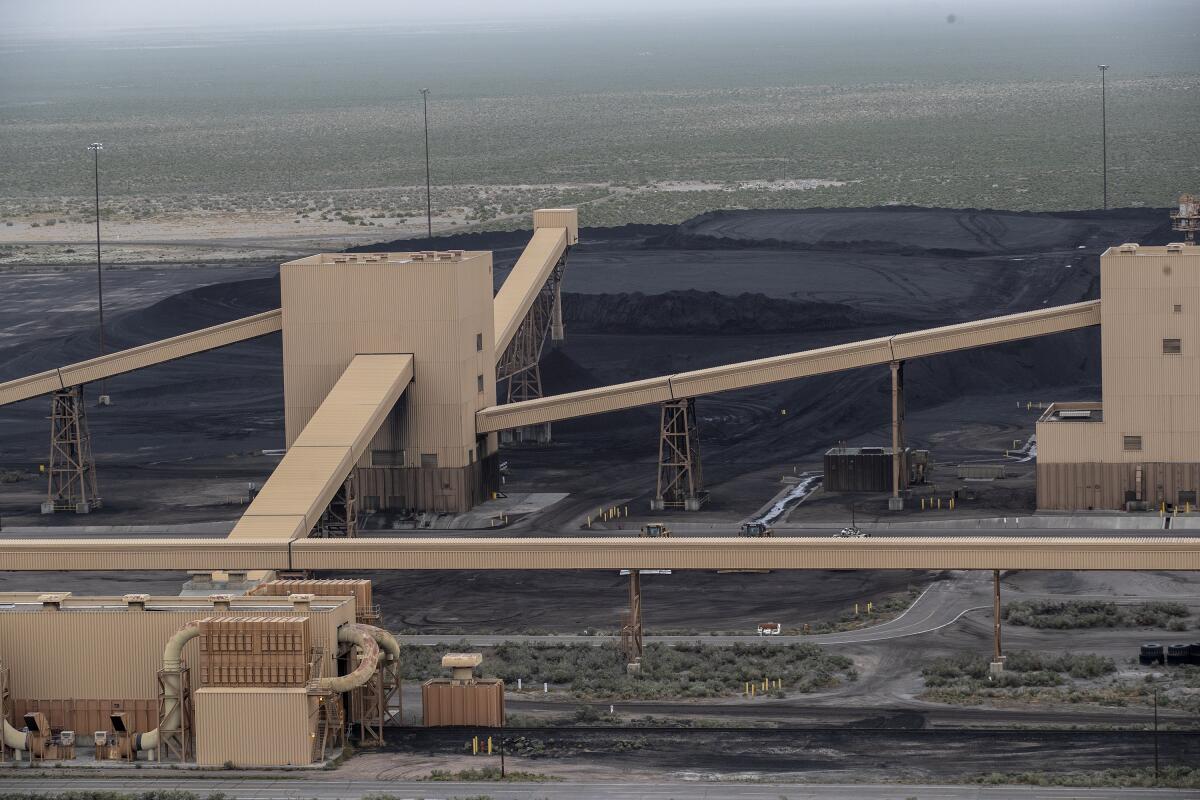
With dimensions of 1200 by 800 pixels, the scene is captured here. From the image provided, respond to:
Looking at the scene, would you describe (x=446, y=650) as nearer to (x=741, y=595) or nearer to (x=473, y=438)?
(x=741, y=595)

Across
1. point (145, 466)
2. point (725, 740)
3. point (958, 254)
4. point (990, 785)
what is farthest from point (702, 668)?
point (958, 254)

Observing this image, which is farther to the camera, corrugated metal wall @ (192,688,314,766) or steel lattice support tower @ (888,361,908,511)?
steel lattice support tower @ (888,361,908,511)

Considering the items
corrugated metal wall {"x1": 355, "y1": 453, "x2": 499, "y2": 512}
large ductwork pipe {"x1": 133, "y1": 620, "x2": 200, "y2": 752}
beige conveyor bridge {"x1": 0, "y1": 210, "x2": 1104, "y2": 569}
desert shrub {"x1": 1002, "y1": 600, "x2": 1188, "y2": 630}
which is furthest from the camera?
corrugated metal wall {"x1": 355, "y1": 453, "x2": 499, "y2": 512}

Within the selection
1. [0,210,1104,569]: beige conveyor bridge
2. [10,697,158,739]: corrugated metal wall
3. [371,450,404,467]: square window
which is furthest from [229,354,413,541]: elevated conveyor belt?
[10,697,158,739]: corrugated metal wall

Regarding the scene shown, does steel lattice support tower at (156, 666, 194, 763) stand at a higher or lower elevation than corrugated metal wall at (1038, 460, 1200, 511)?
lower

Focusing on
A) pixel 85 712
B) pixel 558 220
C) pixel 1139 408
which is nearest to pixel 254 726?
pixel 85 712

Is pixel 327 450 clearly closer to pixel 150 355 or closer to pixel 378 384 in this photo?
pixel 378 384

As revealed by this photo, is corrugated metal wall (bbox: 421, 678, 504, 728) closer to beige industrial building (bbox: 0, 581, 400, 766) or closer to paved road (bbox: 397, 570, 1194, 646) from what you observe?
beige industrial building (bbox: 0, 581, 400, 766)
